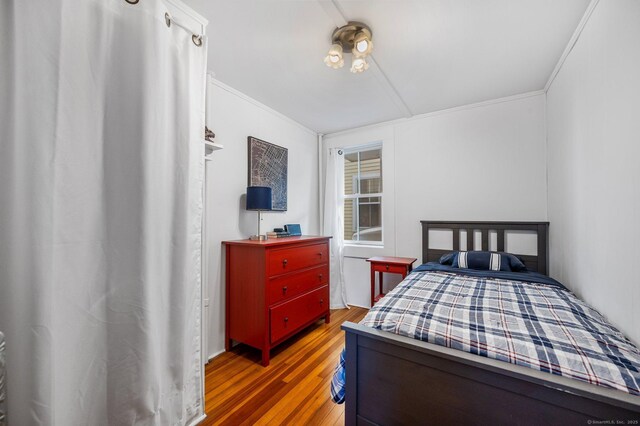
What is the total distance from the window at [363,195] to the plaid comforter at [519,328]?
1.78 meters

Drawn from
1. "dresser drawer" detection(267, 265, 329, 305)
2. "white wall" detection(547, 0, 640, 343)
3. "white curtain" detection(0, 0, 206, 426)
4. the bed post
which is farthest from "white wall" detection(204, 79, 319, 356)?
"white wall" detection(547, 0, 640, 343)

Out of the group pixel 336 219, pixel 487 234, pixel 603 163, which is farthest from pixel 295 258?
pixel 603 163

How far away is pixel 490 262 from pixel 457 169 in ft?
3.64

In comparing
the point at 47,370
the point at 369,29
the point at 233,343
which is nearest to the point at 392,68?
the point at 369,29

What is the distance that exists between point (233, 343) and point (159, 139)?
1972mm

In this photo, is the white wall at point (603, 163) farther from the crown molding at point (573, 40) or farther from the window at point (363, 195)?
the window at point (363, 195)

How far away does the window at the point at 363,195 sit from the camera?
3475 mm

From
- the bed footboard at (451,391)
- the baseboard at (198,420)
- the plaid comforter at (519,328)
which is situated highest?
the plaid comforter at (519,328)

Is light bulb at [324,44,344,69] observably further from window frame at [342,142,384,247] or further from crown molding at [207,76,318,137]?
window frame at [342,142,384,247]

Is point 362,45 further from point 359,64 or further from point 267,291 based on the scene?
point 267,291

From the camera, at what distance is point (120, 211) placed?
3.50 feet

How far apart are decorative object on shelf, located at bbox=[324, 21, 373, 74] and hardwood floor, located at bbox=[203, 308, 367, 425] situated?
2285mm

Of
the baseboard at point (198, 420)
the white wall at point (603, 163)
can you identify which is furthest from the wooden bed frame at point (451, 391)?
the baseboard at point (198, 420)

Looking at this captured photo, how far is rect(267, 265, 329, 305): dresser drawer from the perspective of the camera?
2.12 m
